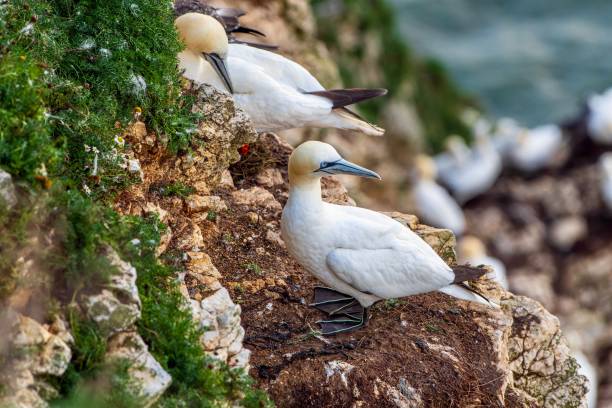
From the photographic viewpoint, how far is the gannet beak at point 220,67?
7414mm

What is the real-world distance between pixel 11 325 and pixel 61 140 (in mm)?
1323

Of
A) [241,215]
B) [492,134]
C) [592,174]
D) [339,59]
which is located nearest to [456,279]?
[241,215]

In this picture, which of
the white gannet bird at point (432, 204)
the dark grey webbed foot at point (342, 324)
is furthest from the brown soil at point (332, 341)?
the white gannet bird at point (432, 204)

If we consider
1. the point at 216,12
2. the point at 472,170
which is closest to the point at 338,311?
the point at 216,12

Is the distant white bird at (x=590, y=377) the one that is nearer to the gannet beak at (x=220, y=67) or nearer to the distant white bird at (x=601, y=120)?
the distant white bird at (x=601, y=120)

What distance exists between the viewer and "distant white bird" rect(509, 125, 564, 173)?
16141 mm

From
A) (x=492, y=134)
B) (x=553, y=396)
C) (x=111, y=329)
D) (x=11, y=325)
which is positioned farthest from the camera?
(x=492, y=134)

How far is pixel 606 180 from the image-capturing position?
15211 millimetres

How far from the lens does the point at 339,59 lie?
1764 centimetres

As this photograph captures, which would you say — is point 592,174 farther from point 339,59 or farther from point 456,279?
point 456,279

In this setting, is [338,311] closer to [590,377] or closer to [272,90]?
[272,90]

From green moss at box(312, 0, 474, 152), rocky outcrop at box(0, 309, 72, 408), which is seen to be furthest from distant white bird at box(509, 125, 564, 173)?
rocky outcrop at box(0, 309, 72, 408)

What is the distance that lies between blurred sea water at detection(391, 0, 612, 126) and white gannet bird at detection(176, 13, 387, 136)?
16688mm

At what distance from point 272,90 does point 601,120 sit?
385 inches
